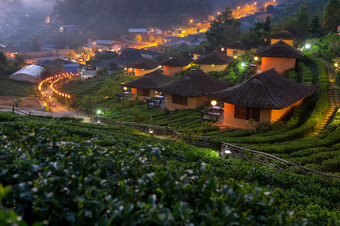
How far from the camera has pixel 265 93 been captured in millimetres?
25359

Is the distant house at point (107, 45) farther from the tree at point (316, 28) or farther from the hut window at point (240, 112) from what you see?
the hut window at point (240, 112)

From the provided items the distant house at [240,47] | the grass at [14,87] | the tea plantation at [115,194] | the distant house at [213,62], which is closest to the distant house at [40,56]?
the grass at [14,87]

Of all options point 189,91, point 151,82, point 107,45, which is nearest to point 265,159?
point 189,91

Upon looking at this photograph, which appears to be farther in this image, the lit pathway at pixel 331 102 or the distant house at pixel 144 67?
the distant house at pixel 144 67

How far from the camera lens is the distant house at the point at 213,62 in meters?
49.3

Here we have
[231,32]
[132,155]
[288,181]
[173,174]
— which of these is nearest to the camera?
[173,174]

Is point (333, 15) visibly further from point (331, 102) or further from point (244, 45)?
point (331, 102)

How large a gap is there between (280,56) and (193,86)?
1084 cm

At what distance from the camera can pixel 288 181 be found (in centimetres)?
1327

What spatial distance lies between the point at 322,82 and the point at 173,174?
2892cm

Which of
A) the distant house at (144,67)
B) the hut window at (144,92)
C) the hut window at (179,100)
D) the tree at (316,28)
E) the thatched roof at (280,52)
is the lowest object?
the hut window at (179,100)

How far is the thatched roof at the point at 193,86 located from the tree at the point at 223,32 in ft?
130

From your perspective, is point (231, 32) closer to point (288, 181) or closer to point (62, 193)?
point (288, 181)

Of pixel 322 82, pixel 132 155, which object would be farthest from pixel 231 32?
pixel 132 155
